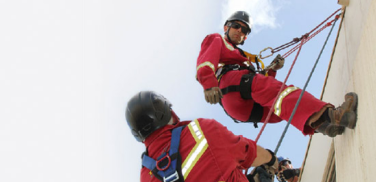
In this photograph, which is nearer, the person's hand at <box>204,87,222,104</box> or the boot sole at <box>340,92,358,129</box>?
the boot sole at <box>340,92,358,129</box>

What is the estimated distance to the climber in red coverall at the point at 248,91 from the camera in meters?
2.62

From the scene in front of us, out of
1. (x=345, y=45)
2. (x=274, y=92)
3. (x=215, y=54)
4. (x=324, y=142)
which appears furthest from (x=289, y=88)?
(x=324, y=142)

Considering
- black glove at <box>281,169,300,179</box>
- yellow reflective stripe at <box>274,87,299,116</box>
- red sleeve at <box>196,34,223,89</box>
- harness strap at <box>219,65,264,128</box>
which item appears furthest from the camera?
black glove at <box>281,169,300,179</box>

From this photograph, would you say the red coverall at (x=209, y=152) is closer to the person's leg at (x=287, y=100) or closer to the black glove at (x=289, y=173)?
the person's leg at (x=287, y=100)

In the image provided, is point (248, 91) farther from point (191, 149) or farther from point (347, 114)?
point (191, 149)

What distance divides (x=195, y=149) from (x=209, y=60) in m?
1.14

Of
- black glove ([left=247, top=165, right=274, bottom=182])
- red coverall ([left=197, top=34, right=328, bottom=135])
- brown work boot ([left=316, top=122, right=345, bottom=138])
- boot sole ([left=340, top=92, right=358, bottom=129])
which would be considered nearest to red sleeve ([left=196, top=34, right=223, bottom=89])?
red coverall ([left=197, top=34, right=328, bottom=135])

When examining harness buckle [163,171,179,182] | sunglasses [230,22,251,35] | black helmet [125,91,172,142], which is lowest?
harness buckle [163,171,179,182]

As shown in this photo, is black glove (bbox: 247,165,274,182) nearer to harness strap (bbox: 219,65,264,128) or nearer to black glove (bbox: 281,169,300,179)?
harness strap (bbox: 219,65,264,128)

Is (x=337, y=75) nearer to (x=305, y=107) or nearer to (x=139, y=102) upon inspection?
(x=305, y=107)

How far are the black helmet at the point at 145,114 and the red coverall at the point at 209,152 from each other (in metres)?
0.11

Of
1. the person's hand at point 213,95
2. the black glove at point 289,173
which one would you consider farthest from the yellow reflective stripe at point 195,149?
the black glove at point 289,173

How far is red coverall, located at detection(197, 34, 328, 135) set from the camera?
108 inches

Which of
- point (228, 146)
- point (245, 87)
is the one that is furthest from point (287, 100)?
point (228, 146)
